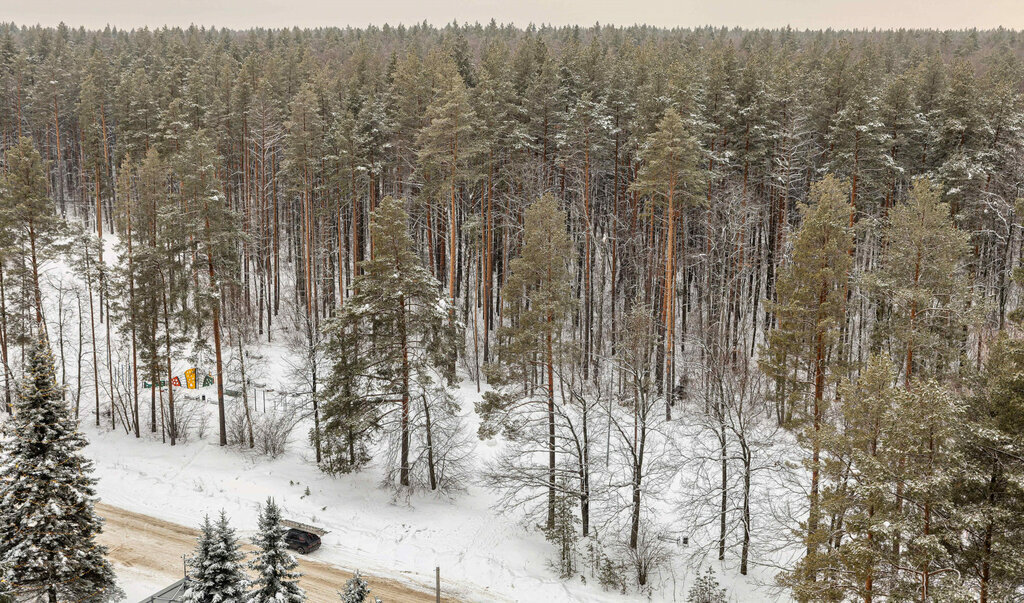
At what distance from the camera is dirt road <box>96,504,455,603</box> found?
21.0 metres

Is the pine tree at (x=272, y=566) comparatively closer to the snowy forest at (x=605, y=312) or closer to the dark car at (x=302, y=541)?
the snowy forest at (x=605, y=312)

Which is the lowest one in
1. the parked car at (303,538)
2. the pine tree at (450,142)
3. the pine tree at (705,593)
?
the pine tree at (705,593)

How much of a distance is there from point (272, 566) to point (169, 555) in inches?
424

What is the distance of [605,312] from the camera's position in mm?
42719

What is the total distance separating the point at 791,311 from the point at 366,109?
83.6ft

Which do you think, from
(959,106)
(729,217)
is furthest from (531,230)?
(959,106)

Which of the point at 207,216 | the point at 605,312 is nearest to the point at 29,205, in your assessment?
the point at 207,216

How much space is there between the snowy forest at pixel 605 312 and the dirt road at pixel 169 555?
4.41 meters

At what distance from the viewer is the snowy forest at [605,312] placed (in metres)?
16.4

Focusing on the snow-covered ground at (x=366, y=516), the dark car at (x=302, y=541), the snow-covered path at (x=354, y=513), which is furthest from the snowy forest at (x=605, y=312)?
the dark car at (x=302, y=541)

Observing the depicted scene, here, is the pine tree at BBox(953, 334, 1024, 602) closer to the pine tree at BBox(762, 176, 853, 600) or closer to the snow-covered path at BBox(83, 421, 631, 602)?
the pine tree at BBox(762, 176, 853, 600)

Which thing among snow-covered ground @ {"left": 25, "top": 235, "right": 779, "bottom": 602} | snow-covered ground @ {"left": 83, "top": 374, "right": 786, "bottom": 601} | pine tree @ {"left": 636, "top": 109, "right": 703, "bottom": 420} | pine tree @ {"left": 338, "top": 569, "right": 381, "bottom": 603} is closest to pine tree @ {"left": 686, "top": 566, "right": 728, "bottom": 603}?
snow-covered ground @ {"left": 83, "top": 374, "right": 786, "bottom": 601}

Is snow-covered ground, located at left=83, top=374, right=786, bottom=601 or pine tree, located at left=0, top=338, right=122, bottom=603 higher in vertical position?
pine tree, located at left=0, top=338, right=122, bottom=603

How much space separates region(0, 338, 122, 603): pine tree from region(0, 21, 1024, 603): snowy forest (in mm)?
218
